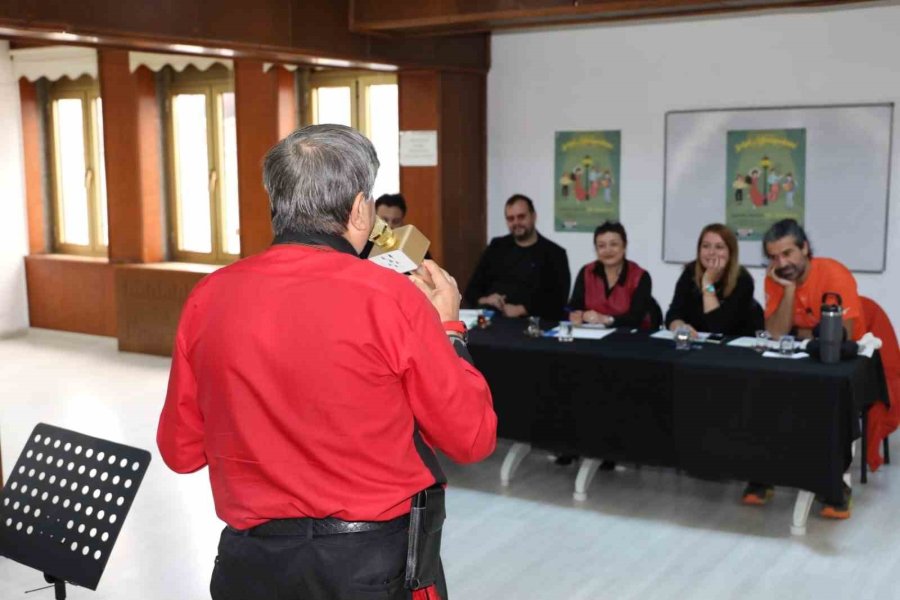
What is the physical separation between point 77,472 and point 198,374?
0.96m

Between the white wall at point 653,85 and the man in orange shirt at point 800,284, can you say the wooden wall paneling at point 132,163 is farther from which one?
the man in orange shirt at point 800,284

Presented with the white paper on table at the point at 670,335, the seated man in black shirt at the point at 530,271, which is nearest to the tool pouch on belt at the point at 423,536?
the white paper on table at the point at 670,335

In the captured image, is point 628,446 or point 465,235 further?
point 465,235

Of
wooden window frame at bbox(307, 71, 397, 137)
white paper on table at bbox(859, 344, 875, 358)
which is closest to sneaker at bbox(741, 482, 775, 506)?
white paper on table at bbox(859, 344, 875, 358)

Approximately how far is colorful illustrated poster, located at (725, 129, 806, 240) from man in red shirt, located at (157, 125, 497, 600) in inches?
192

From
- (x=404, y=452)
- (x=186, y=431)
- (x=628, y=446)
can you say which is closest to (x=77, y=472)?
(x=186, y=431)

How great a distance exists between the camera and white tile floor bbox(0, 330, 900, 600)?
371cm

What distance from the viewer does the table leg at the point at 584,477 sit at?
185 inches

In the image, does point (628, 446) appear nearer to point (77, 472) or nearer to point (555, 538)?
point (555, 538)

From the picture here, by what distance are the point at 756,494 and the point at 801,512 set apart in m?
0.38

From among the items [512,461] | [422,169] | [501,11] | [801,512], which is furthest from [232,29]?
[801,512]

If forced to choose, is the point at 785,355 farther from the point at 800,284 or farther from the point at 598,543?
the point at 598,543

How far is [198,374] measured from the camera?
1707 millimetres

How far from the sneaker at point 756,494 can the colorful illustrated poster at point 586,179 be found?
2578 mm
